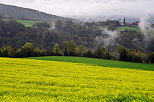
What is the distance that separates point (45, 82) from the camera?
520 inches

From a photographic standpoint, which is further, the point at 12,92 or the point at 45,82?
the point at 45,82

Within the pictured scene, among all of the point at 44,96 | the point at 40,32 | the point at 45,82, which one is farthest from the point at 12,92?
the point at 40,32

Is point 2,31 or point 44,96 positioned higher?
point 2,31

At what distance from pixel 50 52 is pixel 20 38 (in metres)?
46.6

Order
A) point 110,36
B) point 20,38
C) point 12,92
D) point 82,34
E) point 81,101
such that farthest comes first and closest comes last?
point 82,34 < point 110,36 < point 20,38 < point 12,92 < point 81,101

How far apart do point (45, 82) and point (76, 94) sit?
3.85 metres

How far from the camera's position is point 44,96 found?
9.64 metres

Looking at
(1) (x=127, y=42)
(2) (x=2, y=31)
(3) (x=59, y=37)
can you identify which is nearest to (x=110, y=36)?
(1) (x=127, y=42)

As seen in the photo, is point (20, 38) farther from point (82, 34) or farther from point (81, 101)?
point (81, 101)

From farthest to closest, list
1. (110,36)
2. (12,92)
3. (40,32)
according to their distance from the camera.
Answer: (110,36) → (40,32) → (12,92)

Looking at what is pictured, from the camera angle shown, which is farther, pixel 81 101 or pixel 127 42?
pixel 127 42

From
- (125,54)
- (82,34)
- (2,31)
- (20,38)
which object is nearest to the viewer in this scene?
(125,54)

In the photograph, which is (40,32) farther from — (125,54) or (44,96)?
(44,96)

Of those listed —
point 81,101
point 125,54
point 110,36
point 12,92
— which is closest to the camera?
point 81,101
